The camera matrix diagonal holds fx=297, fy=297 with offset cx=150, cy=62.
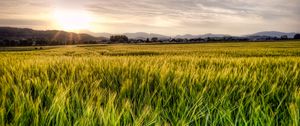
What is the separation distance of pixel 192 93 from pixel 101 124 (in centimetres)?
98

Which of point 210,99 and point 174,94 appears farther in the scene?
point 174,94

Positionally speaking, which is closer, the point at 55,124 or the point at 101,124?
the point at 101,124

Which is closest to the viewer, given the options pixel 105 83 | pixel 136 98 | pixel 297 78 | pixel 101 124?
pixel 101 124

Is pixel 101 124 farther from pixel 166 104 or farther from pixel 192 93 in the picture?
pixel 192 93

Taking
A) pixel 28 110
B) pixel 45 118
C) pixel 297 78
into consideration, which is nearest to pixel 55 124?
pixel 45 118

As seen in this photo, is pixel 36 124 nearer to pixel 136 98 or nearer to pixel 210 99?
pixel 136 98

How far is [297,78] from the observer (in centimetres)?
319

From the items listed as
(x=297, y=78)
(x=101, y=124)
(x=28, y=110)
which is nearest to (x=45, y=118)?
(x=28, y=110)

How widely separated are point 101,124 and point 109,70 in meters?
1.92

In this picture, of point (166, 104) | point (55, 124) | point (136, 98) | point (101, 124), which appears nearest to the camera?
point (101, 124)

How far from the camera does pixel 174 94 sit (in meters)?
2.39

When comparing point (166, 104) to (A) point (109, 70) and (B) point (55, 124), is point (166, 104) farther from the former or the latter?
(A) point (109, 70)

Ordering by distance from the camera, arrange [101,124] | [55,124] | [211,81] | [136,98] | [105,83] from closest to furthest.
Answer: [101,124], [55,124], [136,98], [211,81], [105,83]

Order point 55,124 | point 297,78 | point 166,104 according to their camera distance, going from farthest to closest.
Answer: point 297,78 < point 166,104 < point 55,124
